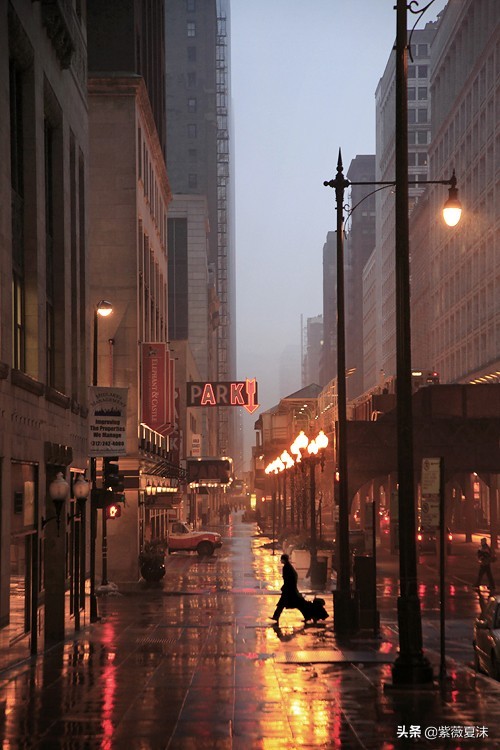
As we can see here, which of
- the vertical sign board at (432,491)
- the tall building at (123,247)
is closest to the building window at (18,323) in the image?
the vertical sign board at (432,491)

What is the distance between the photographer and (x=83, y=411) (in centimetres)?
3934

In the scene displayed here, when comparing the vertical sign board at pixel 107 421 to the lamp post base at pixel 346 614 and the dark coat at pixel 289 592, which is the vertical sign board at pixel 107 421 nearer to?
the dark coat at pixel 289 592

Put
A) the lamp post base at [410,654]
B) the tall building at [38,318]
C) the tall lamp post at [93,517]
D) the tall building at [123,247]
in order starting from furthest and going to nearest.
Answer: the tall building at [123,247] < the tall lamp post at [93,517] < the tall building at [38,318] < the lamp post base at [410,654]

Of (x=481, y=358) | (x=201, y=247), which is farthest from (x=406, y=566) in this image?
(x=201, y=247)

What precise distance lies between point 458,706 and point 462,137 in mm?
100713

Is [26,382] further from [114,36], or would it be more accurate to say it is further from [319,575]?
[114,36]

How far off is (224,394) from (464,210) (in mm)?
31112

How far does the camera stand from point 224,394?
92125 mm

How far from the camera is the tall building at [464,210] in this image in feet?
320

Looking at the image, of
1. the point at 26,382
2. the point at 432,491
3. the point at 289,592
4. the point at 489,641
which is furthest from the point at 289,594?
the point at 432,491

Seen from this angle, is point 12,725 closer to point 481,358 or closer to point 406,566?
point 406,566

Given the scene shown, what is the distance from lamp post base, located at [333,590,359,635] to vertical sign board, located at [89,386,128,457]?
9486 mm

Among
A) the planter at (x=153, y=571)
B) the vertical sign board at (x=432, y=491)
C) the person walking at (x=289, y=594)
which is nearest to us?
the vertical sign board at (x=432, y=491)

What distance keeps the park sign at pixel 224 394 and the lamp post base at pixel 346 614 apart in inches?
2392
